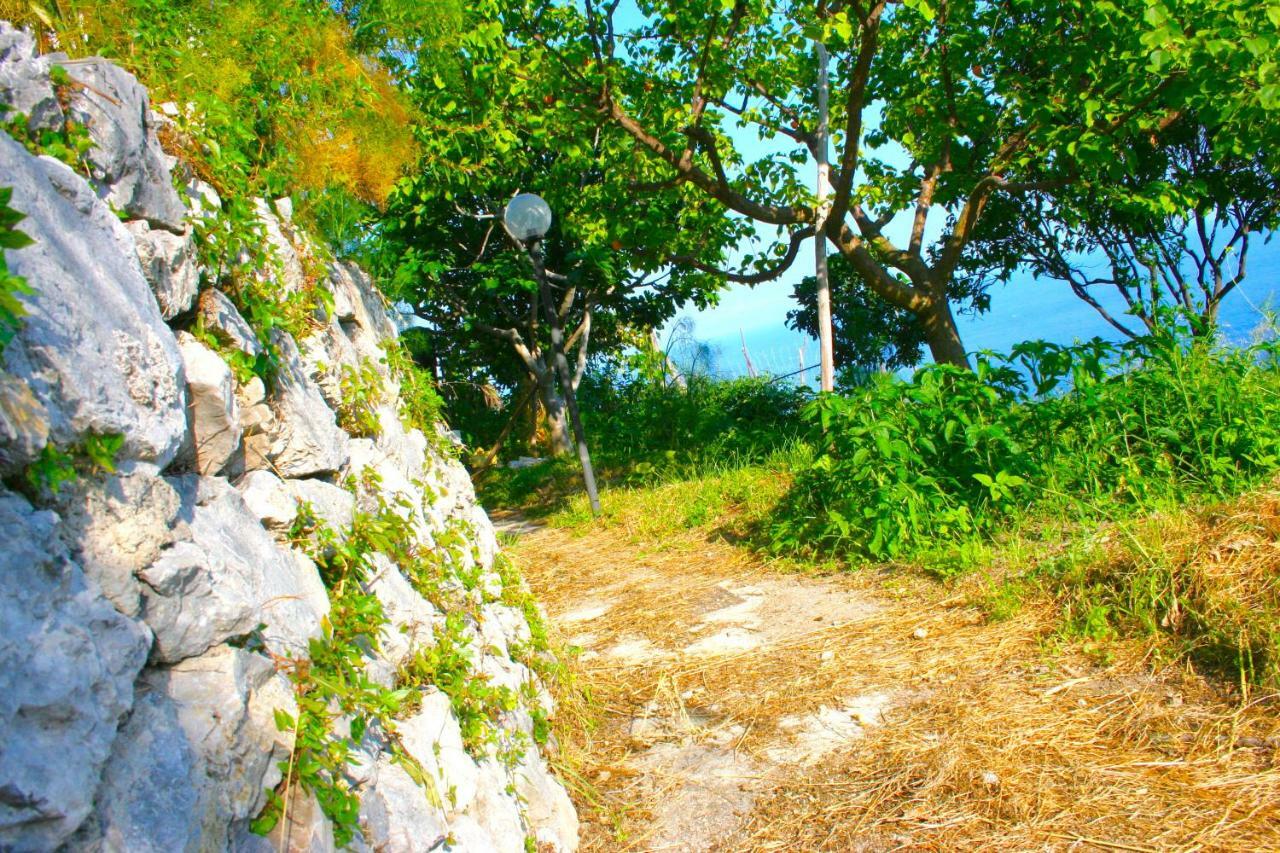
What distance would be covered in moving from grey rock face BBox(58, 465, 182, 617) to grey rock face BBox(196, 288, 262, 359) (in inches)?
28.0

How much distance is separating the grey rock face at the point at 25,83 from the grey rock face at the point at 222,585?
790 mm

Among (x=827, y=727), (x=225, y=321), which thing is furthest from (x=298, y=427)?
(x=827, y=727)

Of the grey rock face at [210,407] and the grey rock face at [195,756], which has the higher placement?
the grey rock face at [210,407]

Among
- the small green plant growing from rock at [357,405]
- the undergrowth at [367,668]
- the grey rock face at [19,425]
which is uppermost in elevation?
the small green plant growing from rock at [357,405]

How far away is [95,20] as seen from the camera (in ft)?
8.78

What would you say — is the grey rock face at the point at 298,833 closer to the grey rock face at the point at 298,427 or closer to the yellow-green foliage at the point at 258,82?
the grey rock face at the point at 298,427

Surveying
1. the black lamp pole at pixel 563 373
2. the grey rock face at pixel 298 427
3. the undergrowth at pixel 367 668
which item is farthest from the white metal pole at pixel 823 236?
the grey rock face at pixel 298 427

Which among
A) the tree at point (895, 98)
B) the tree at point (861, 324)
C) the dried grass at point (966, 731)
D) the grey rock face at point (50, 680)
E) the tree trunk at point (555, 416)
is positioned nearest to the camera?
the grey rock face at point (50, 680)

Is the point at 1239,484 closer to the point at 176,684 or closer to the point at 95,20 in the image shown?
the point at 176,684

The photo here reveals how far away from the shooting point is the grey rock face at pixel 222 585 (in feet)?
4.86

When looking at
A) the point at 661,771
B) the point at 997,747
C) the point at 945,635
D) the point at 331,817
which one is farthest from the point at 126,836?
the point at 945,635

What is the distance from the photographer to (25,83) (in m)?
1.76

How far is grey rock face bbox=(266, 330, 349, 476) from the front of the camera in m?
2.33

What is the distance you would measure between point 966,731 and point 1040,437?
7.71 ft
